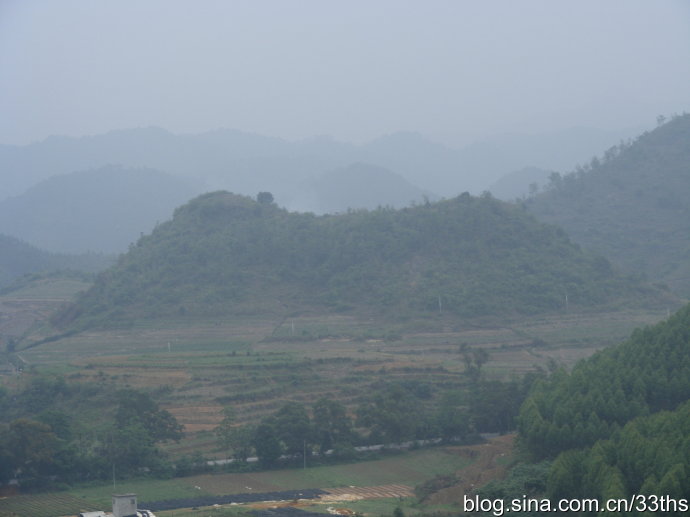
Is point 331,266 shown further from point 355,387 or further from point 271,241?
point 355,387

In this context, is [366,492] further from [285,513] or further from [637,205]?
[637,205]

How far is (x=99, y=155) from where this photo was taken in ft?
423

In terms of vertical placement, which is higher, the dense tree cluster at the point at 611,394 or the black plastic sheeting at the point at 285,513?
the dense tree cluster at the point at 611,394

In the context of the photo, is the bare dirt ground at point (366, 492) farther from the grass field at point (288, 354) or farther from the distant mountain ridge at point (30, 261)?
the distant mountain ridge at point (30, 261)

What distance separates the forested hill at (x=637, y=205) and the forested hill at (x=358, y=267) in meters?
6.66

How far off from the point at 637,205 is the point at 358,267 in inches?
771

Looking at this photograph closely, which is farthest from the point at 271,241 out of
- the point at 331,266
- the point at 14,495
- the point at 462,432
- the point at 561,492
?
the point at 561,492

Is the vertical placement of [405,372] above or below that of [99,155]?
below

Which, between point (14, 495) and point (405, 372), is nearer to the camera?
point (14, 495)

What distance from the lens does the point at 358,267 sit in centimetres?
3869

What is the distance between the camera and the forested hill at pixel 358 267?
36.0 m

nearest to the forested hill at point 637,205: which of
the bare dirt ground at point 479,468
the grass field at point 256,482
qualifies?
the bare dirt ground at point 479,468

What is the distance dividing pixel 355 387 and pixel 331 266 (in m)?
13.3

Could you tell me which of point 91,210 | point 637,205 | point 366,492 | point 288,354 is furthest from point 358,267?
point 91,210
